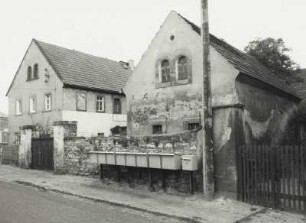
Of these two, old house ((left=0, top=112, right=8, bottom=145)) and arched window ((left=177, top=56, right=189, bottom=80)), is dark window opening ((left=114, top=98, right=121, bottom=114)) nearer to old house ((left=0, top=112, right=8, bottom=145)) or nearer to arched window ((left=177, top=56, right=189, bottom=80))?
arched window ((left=177, top=56, right=189, bottom=80))

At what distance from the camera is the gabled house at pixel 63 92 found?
2445cm

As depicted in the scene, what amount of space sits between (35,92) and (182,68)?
15588 millimetres

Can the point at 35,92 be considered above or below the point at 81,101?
above

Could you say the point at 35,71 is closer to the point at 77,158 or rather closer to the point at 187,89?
the point at 77,158

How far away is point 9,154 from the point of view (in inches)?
848

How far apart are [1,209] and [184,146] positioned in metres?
5.64

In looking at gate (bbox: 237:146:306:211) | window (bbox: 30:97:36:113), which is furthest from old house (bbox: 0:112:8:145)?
gate (bbox: 237:146:306:211)

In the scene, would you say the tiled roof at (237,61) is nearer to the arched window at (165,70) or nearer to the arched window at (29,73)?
the arched window at (165,70)

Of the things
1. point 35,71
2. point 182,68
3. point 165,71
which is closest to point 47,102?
point 35,71

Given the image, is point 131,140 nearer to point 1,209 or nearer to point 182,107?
point 182,107

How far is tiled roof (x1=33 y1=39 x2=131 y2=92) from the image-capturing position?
2495cm

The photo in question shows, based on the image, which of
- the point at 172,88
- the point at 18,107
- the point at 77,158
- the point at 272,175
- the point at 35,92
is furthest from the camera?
the point at 18,107

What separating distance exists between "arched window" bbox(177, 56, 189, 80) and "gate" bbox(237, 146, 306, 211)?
5.75 meters

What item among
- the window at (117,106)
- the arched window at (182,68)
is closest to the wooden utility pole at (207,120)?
the arched window at (182,68)
